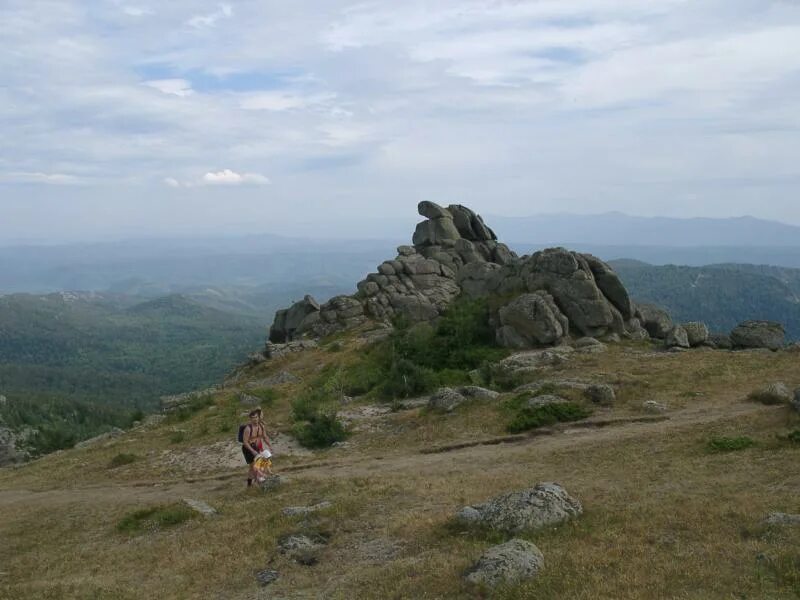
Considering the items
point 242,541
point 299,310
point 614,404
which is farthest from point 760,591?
point 299,310

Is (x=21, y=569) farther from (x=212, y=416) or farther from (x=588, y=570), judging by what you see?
(x=212, y=416)

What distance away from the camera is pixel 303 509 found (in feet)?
56.3

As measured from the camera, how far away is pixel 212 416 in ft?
118

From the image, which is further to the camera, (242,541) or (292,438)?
(292,438)

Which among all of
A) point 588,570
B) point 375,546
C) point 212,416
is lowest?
point 212,416

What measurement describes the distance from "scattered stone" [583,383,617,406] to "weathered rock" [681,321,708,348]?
44.4ft

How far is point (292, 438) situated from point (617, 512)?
60.5ft

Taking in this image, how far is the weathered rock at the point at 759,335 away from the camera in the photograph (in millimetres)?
36688

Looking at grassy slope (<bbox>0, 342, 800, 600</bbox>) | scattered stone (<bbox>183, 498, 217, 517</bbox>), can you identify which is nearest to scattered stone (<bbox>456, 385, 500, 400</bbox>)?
grassy slope (<bbox>0, 342, 800, 600</bbox>)

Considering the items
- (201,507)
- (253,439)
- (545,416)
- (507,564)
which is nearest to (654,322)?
(545,416)

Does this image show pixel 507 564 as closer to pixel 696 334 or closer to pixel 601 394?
pixel 601 394

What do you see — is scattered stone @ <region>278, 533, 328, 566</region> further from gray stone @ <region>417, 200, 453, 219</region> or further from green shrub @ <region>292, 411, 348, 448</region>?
gray stone @ <region>417, 200, 453, 219</region>

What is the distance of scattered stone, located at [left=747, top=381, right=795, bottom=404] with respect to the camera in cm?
2328

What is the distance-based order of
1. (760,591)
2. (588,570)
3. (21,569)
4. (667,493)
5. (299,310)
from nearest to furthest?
(760,591) → (588,570) → (667,493) → (21,569) → (299,310)
